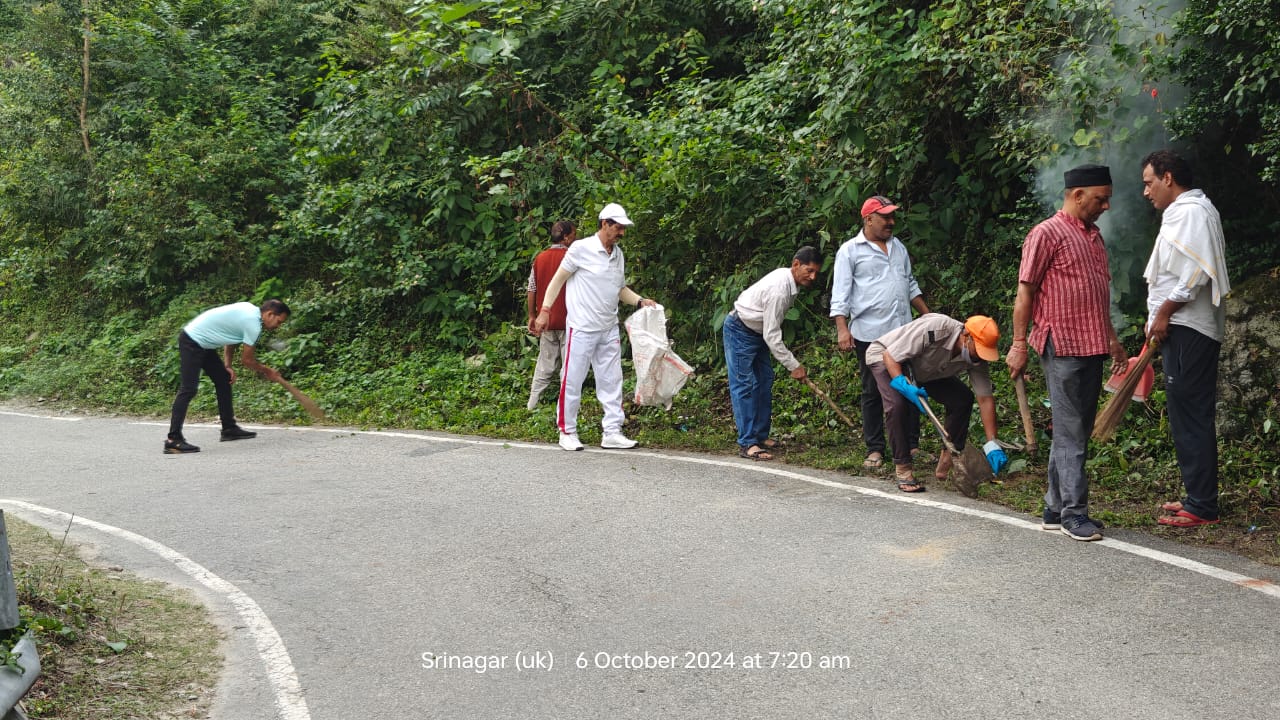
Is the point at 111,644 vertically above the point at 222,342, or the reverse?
the point at 222,342

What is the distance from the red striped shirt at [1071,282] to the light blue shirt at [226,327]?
790 centimetres

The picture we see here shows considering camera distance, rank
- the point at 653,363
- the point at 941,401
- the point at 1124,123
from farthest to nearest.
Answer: the point at 653,363, the point at 1124,123, the point at 941,401

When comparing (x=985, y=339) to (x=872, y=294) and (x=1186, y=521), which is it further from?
(x=1186, y=521)

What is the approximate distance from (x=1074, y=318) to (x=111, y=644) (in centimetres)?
536

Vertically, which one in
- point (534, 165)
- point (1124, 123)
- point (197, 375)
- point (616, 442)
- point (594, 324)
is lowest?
point (616, 442)

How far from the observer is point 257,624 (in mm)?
5445

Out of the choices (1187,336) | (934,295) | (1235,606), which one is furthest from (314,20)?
(1235,606)

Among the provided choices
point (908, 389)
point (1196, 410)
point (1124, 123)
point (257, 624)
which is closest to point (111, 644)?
point (257, 624)

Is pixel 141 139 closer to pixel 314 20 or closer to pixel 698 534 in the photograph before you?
pixel 314 20

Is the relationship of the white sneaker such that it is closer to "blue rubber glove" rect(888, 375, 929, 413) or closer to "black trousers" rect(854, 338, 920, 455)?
"black trousers" rect(854, 338, 920, 455)

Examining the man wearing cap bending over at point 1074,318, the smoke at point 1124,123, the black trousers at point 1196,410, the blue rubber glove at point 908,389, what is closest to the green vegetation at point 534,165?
the smoke at point 1124,123

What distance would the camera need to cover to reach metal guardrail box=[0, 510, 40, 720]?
3.71 m

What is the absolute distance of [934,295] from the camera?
10.6m

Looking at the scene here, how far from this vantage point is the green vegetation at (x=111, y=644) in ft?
14.6
